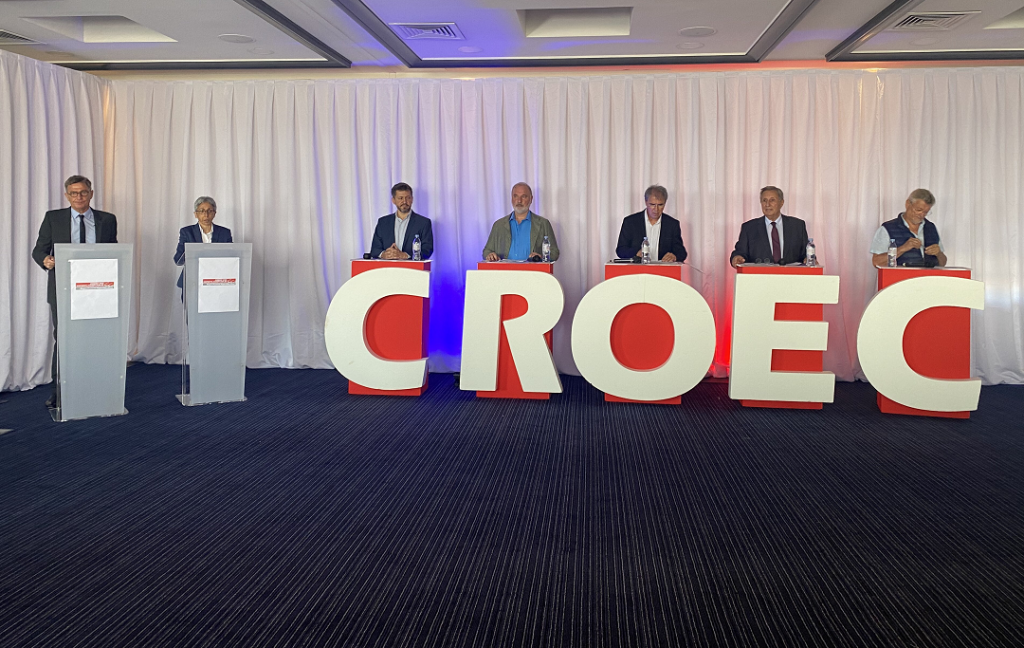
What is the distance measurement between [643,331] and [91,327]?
4.04 meters

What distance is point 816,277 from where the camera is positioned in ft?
19.2

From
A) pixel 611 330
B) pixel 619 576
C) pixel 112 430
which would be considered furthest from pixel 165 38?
pixel 619 576

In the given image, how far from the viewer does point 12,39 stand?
6.73 metres

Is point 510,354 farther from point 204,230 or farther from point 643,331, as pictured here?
point 204,230

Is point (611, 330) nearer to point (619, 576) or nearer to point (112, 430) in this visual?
point (619, 576)

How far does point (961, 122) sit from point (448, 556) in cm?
662

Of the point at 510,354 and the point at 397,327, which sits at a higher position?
the point at 397,327

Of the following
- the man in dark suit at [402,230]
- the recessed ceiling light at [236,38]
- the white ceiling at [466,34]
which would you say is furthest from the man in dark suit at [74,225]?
the man in dark suit at [402,230]

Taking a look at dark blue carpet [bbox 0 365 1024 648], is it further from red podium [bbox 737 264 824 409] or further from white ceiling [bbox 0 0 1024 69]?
white ceiling [bbox 0 0 1024 69]

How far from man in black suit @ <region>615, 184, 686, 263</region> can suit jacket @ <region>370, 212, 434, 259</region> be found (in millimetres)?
1727

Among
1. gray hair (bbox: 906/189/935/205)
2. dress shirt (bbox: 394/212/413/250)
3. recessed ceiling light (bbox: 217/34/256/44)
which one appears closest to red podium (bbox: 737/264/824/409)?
gray hair (bbox: 906/189/935/205)

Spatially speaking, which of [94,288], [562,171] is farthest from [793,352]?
[94,288]

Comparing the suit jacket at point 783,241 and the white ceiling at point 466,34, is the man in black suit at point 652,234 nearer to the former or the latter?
the suit jacket at point 783,241

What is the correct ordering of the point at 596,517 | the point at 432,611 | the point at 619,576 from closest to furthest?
the point at 432,611, the point at 619,576, the point at 596,517
